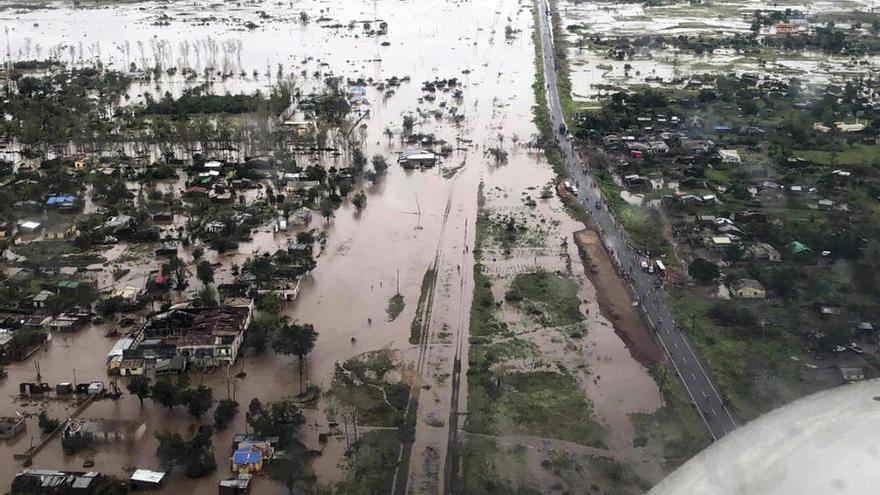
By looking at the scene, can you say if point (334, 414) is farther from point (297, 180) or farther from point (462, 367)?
point (297, 180)

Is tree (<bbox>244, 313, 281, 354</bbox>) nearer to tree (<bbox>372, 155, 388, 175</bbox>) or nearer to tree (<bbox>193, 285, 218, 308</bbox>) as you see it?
tree (<bbox>193, 285, 218, 308</bbox>)

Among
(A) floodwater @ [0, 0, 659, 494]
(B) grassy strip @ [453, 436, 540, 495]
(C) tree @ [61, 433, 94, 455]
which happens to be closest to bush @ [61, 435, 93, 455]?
(C) tree @ [61, 433, 94, 455]

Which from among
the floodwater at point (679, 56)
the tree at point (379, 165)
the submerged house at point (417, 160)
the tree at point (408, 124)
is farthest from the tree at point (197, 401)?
the floodwater at point (679, 56)

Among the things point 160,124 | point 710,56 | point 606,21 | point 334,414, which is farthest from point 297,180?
point 606,21

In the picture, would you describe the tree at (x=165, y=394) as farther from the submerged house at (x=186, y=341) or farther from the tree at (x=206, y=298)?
the tree at (x=206, y=298)

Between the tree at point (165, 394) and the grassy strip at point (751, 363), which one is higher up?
the tree at point (165, 394)

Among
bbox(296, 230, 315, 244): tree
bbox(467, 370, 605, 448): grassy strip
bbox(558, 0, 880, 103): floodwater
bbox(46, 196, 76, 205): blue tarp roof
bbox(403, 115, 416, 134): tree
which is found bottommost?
bbox(467, 370, 605, 448): grassy strip
